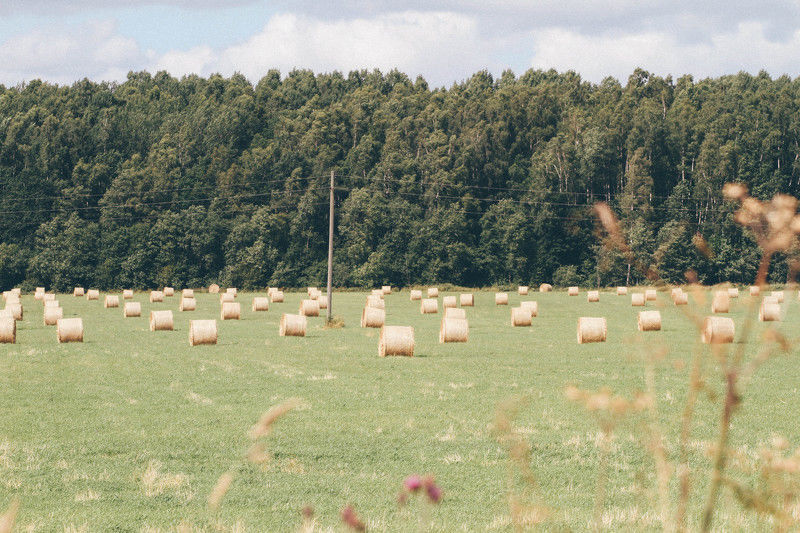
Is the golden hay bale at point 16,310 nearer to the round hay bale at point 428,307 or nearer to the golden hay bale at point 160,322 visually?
the golden hay bale at point 160,322

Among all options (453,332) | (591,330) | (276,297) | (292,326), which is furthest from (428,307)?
(591,330)

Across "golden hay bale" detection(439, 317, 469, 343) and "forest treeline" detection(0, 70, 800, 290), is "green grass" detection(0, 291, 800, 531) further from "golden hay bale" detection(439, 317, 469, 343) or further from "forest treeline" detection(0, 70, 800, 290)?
"forest treeline" detection(0, 70, 800, 290)

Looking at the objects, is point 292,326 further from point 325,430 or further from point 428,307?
point 325,430

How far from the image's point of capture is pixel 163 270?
4601 inches

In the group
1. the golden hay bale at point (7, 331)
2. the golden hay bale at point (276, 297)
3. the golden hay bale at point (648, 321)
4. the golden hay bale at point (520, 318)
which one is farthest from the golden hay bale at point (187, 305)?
the golden hay bale at point (648, 321)

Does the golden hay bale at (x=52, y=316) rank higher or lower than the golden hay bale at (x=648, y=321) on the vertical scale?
lower

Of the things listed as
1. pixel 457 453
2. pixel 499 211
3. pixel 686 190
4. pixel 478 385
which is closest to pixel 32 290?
pixel 499 211

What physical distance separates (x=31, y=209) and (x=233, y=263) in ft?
93.0

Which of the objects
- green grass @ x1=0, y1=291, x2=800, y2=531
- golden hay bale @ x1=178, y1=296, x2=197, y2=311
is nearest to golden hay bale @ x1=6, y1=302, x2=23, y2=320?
golden hay bale @ x1=178, y1=296, x2=197, y2=311

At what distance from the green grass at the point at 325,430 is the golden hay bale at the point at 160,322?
8089mm

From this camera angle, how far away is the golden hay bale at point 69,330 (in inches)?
1320

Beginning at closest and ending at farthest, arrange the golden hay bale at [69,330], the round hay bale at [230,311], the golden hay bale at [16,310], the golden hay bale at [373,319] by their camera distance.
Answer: the golden hay bale at [69,330] < the golden hay bale at [373,319] < the golden hay bale at [16,310] < the round hay bale at [230,311]

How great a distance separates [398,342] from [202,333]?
762 centimetres

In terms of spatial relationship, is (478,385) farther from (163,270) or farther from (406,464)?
(163,270)
